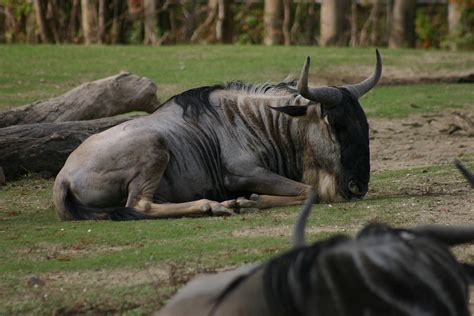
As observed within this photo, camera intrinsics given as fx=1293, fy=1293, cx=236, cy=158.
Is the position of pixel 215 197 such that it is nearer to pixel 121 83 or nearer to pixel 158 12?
pixel 121 83

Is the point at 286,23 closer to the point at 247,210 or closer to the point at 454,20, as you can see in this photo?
the point at 454,20

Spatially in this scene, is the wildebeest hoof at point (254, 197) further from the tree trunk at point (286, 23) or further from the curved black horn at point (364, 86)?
the tree trunk at point (286, 23)

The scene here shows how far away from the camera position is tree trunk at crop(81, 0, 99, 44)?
24219mm

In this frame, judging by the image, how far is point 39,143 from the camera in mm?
10664

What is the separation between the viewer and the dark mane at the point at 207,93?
379 inches

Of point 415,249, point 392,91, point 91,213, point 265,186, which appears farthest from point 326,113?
point 392,91

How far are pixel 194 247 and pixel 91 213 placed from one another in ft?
5.21

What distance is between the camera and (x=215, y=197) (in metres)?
9.46

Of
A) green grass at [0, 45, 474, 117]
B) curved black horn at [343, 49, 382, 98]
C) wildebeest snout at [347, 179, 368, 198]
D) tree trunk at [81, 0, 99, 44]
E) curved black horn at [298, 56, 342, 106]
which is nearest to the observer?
curved black horn at [298, 56, 342, 106]

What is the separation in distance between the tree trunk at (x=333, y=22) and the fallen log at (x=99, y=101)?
12347mm

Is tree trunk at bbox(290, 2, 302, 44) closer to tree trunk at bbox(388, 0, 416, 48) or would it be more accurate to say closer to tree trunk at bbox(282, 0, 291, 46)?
tree trunk at bbox(282, 0, 291, 46)

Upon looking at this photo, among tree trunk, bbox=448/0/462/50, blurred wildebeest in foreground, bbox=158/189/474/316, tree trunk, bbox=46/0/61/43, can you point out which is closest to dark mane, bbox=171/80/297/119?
blurred wildebeest in foreground, bbox=158/189/474/316

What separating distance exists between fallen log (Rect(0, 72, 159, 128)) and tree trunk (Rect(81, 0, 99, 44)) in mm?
12462

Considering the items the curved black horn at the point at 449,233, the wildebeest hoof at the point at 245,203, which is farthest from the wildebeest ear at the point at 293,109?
the curved black horn at the point at 449,233
